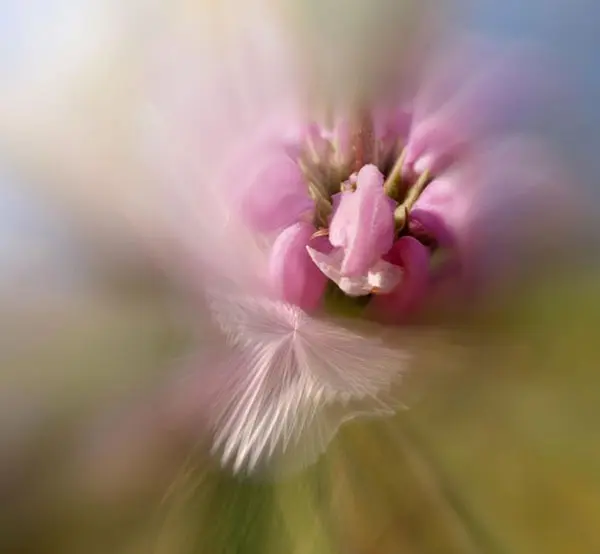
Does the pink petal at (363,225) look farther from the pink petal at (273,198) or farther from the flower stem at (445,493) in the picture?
the flower stem at (445,493)

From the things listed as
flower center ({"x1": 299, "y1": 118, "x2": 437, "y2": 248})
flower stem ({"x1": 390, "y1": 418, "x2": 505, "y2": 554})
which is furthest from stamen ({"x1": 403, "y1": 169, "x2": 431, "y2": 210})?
flower stem ({"x1": 390, "y1": 418, "x2": 505, "y2": 554})

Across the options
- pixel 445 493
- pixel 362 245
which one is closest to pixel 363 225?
pixel 362 245

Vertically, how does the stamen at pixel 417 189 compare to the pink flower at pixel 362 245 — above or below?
above

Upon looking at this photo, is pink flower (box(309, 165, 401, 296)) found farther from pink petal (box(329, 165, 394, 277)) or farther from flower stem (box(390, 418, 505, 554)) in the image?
flower stem (box(390, 418, 505, 554))

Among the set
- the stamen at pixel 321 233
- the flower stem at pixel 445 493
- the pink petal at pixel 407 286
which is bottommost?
the flower stem at pixel 445 493

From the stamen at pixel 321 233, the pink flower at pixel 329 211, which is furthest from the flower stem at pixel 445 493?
the stamen at pixel 321 233

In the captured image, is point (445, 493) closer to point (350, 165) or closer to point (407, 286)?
point (407, 286)

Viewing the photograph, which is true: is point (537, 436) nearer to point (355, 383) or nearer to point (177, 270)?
point (355, 383)
